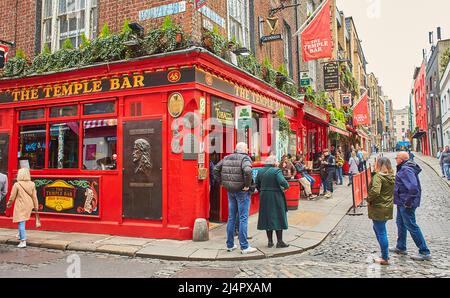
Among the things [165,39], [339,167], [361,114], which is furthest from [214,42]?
Answer: [361,114]

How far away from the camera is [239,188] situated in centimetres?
630

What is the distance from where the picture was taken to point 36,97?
931 cm

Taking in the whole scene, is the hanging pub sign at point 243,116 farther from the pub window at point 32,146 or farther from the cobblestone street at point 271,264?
the pub window at point 32,146

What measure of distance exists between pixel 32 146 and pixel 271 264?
24.4ft

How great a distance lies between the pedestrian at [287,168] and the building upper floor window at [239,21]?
396 cm

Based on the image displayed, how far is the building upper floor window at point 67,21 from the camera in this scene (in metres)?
9.53

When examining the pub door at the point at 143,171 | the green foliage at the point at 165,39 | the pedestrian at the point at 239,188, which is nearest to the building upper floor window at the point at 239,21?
the green foliage at the point at 165,39

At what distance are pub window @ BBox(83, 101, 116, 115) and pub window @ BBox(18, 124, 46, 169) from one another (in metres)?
1.63

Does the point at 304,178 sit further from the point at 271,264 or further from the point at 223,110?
the point at 271,264

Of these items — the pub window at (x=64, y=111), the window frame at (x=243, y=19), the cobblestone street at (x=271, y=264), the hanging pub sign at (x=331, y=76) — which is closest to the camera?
the cobblestone street at (x=271, y=264)

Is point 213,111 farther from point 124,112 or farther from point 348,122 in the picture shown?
point 348,122

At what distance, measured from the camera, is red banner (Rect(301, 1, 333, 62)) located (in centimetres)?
1177

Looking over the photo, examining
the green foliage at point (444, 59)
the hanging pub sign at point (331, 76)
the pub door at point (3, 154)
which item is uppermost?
the green foliage at point (444, 59)
